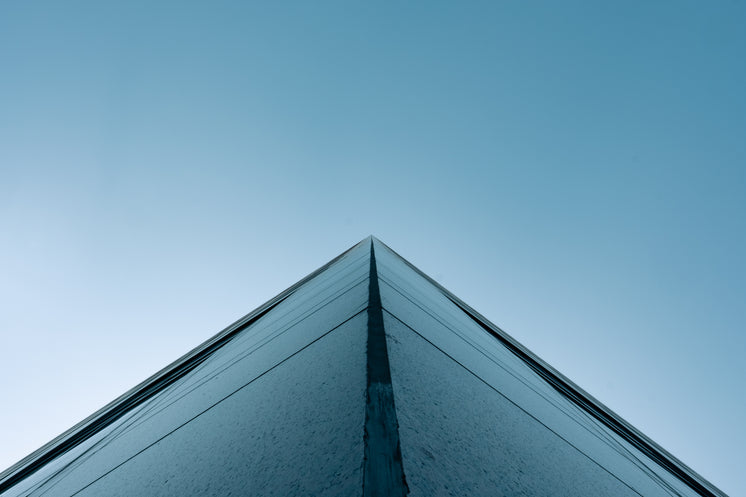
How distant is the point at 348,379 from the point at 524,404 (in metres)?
0.98

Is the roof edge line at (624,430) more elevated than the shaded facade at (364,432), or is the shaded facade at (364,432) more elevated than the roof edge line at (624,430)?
the shaded facade at (364,432)

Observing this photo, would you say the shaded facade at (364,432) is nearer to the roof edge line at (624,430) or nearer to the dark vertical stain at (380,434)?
the dark vertical stain at (380,434)

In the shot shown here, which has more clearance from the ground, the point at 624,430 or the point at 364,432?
the point at 364,432

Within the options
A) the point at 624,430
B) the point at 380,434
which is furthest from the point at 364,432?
the point at 624,430

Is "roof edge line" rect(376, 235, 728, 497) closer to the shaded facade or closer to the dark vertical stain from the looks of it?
the shaded facade

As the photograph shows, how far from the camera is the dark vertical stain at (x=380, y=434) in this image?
59cm

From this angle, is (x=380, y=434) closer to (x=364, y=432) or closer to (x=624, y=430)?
(x=364, y=432)

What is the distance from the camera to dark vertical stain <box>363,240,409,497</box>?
592 millimetres

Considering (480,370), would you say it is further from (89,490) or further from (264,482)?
(89,490)

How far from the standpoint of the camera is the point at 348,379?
93 cm

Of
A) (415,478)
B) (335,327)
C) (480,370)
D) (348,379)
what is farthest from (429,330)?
(415,478)

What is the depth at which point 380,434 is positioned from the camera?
0.70m

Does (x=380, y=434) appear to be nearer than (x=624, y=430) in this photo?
Yes

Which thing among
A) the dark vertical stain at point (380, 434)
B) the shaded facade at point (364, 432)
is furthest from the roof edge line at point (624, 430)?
the dark vertical stain at point (380, 434)
